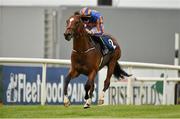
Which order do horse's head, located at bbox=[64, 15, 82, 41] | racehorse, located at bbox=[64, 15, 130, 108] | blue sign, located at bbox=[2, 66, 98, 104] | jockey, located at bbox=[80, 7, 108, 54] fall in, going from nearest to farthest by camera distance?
1. horse's head, located at bbox=[64, 15, 82, 41]
2. racehorse, located at bbox=[64, 15, 130, 108]
3. jockey, located at bbox=[80, 7, 108, 54]
4. blue sign, located at bbox=[2, 66, 98, 104]

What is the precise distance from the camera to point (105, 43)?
46.3 feet

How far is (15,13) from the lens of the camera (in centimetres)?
1991

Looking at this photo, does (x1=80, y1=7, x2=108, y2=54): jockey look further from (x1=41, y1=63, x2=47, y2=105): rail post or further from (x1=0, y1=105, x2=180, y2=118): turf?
(x1=41, y1=63, x2=47, y2=105): rail post

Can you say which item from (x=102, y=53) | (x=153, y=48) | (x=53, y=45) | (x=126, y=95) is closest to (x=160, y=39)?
(x=153, y=48)

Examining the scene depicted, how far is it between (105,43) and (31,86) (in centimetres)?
203

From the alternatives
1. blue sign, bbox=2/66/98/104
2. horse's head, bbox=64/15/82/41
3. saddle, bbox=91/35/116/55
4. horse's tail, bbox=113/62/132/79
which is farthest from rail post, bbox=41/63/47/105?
horse's head, bbox=64/15/82/41

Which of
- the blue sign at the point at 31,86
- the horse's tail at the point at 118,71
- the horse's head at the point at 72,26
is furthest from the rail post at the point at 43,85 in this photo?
the horse's head at the point at 72,26

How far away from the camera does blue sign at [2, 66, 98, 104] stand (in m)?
15.3

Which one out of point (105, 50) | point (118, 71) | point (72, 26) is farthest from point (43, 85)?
point (72, 26)

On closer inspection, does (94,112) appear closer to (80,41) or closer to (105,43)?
(80,41)

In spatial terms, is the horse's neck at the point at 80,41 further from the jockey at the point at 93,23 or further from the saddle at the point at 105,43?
the saddle at the point at 105,43

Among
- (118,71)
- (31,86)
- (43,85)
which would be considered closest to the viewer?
(118,71)

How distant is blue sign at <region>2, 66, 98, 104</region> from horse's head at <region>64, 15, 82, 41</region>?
262 centimetres

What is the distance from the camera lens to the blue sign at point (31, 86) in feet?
50.1
